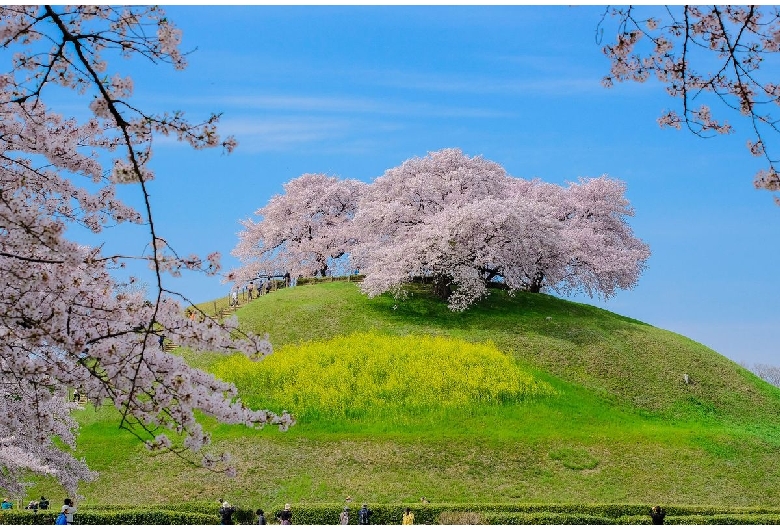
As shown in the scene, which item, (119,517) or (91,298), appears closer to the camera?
(91,298)

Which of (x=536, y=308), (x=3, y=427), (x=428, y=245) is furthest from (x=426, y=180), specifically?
(x=3, y=427)

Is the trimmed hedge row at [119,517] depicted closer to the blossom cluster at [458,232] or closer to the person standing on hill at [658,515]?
the person standing on hill at [658,515]

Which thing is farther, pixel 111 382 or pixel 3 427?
pixel 3 427

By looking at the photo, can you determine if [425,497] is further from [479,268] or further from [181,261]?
[479,268]

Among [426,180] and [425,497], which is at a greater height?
[426,180]

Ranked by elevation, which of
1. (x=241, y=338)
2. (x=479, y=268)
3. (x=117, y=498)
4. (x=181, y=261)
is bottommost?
(x=117, y=498)

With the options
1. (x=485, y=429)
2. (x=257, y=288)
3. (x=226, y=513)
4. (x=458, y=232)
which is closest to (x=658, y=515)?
(x=485, y=429)

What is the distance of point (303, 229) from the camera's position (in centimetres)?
5306

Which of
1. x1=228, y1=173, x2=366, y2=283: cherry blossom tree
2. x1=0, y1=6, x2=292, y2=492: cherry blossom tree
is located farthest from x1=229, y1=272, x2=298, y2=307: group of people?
x1=0, y1=6, x2=292, y2=492: cherry blossom tree

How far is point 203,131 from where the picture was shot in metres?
7.53

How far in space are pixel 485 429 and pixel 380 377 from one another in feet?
18.2

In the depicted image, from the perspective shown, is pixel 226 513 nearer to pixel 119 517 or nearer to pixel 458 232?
pixel 119 517

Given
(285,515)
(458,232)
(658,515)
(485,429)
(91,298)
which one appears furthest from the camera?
(458,232)

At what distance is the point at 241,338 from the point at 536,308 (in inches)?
1391
